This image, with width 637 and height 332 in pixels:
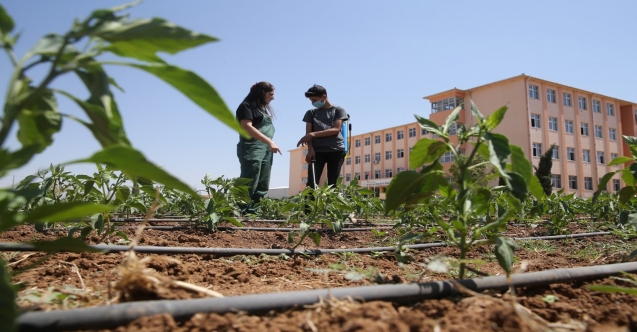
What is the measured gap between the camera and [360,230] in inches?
178

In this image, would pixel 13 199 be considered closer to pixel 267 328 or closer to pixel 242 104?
pixel 267 328

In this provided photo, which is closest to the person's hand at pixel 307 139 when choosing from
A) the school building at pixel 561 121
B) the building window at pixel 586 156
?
the school building at pixel 561 121

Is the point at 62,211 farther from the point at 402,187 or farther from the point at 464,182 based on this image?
the point at 464,182

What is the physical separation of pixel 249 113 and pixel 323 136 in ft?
3.10

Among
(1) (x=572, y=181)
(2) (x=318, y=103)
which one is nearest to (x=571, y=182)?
(1) (x=572, y=181)

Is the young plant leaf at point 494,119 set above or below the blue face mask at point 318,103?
below

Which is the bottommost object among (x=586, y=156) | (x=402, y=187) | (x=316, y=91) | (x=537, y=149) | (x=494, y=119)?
(x=402, y=187)

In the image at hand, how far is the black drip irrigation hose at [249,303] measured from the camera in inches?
33.8

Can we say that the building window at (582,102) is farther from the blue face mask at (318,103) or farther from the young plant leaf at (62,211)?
the young plant leaf at (62,211)

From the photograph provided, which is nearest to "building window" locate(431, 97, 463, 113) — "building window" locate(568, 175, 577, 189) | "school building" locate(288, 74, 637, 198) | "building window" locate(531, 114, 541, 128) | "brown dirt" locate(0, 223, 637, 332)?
"school building" locate(288, 74, 637, 198)

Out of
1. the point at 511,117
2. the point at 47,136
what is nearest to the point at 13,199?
the point at 47,136

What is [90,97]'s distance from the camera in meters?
0.96

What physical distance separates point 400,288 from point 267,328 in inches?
16.3

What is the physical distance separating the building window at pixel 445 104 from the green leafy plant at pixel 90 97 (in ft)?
119
